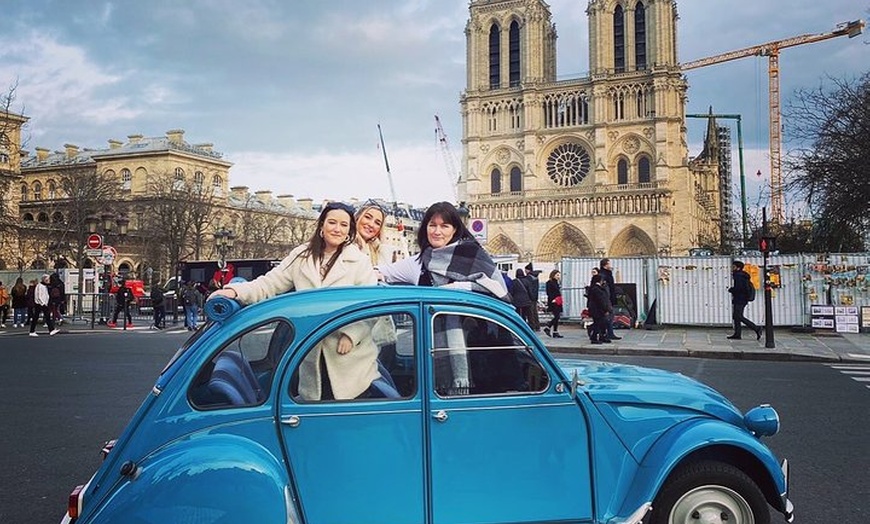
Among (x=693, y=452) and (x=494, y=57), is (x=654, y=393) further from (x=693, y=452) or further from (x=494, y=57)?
(x=494, y=57)

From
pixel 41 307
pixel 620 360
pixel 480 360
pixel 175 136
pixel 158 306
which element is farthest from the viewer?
pixel 175 136

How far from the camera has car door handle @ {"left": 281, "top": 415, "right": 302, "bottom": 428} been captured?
3023 mm

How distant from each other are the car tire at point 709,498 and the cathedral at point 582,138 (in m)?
65.2

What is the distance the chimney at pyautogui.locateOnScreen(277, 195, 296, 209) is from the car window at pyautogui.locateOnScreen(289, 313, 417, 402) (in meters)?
87.8

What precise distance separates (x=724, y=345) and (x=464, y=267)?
41.7ft

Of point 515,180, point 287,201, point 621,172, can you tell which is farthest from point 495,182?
point 287,201

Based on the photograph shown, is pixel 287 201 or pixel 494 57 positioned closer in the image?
pixel 494 57

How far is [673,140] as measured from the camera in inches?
2773

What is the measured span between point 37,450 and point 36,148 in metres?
84.5

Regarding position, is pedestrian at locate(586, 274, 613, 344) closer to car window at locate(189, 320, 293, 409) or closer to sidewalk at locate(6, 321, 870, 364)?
sidewalk at locate(6, 321, 870, 364)

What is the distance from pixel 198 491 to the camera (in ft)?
9.12

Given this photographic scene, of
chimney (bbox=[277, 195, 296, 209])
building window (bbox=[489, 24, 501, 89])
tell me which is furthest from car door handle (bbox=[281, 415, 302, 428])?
chimney (bbox=[277, 195, 296, 209])

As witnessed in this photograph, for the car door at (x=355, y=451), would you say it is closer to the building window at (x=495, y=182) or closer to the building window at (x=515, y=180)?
the building window at (x=515, y=180)

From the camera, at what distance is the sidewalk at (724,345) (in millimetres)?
13398
